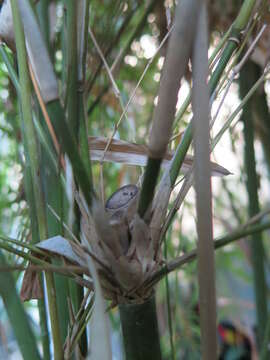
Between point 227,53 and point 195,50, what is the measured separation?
0.31 ft

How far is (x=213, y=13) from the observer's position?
60cm

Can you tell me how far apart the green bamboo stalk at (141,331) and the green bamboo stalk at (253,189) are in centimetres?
27

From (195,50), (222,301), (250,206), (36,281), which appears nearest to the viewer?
(195,50)

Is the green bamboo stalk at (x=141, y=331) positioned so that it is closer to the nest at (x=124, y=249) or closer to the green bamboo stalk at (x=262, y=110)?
the nest at (x=124, y=249)

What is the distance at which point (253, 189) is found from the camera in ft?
1.60

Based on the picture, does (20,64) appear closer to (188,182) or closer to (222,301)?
(188,182)

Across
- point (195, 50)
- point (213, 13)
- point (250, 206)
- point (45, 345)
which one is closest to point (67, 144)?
point (195, 50)

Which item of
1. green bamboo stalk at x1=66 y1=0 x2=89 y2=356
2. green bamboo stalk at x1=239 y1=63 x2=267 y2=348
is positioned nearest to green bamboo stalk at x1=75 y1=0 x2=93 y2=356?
green bamboo stalk at x1=66 y1=0 x2=89 y2=356

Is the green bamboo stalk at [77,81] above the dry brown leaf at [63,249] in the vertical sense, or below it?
above

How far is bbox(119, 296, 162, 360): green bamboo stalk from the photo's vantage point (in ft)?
0.77

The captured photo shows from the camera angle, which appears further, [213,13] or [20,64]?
[213,13]

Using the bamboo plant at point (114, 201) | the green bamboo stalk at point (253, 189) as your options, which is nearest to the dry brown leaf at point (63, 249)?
the bamboo plant at point (114, 201)

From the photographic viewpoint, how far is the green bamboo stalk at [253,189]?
0.48m

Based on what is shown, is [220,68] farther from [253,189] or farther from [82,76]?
[253,189]
